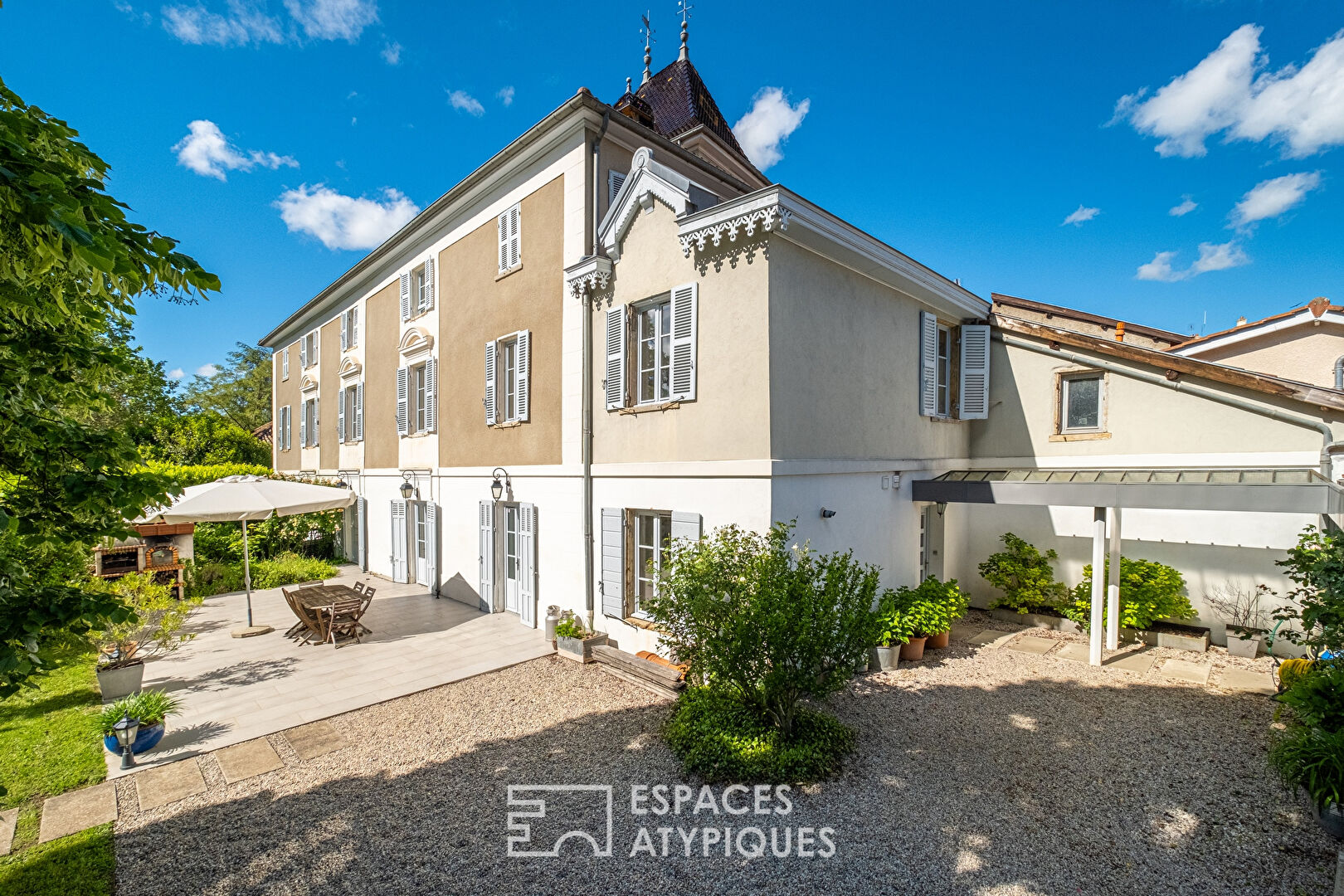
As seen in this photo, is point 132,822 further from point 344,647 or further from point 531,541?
point 531,541

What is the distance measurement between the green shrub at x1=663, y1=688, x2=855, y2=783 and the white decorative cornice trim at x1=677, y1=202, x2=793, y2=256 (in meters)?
5.59

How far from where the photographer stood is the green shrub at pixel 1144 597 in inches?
366

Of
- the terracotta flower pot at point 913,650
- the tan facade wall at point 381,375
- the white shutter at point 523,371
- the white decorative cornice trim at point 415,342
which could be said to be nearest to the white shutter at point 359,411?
the tan facade wall at point 381,375

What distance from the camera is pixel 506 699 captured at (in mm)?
7496

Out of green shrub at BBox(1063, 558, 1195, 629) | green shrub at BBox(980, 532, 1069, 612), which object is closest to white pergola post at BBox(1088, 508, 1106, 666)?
green shrub at BBox(1063, 558, 1195, 629)

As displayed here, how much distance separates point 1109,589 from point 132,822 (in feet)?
40.1

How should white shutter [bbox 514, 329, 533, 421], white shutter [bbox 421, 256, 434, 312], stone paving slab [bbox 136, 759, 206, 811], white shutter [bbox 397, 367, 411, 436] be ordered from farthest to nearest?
1. white shutter [bbox 397, 367, 411, 436]
2. white shutter [bbox 421, 256, 434, 312]
3. white shutter [bbox 514, 329, 533, 421]
4. stone paving slab [bbox 136, 759, 206, 811]

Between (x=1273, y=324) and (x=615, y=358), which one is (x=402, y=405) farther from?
(x=1273, y=324)

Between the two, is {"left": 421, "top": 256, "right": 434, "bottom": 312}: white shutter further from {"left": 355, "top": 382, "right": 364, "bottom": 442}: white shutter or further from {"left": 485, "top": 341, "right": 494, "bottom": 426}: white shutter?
{"left": 355, "top": 382, "right": 364, "bottom": 442}: white shutter

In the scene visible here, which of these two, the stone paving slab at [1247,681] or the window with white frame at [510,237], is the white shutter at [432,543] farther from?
the stone paving slab at [1247,681]

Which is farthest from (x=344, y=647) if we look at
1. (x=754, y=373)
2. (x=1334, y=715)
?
(x=1334, y=715)

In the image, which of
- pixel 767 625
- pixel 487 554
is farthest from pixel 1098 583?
pixel 487 554

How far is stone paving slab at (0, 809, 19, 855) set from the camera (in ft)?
14.7

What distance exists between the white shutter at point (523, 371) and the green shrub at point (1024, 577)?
961 centimetres
